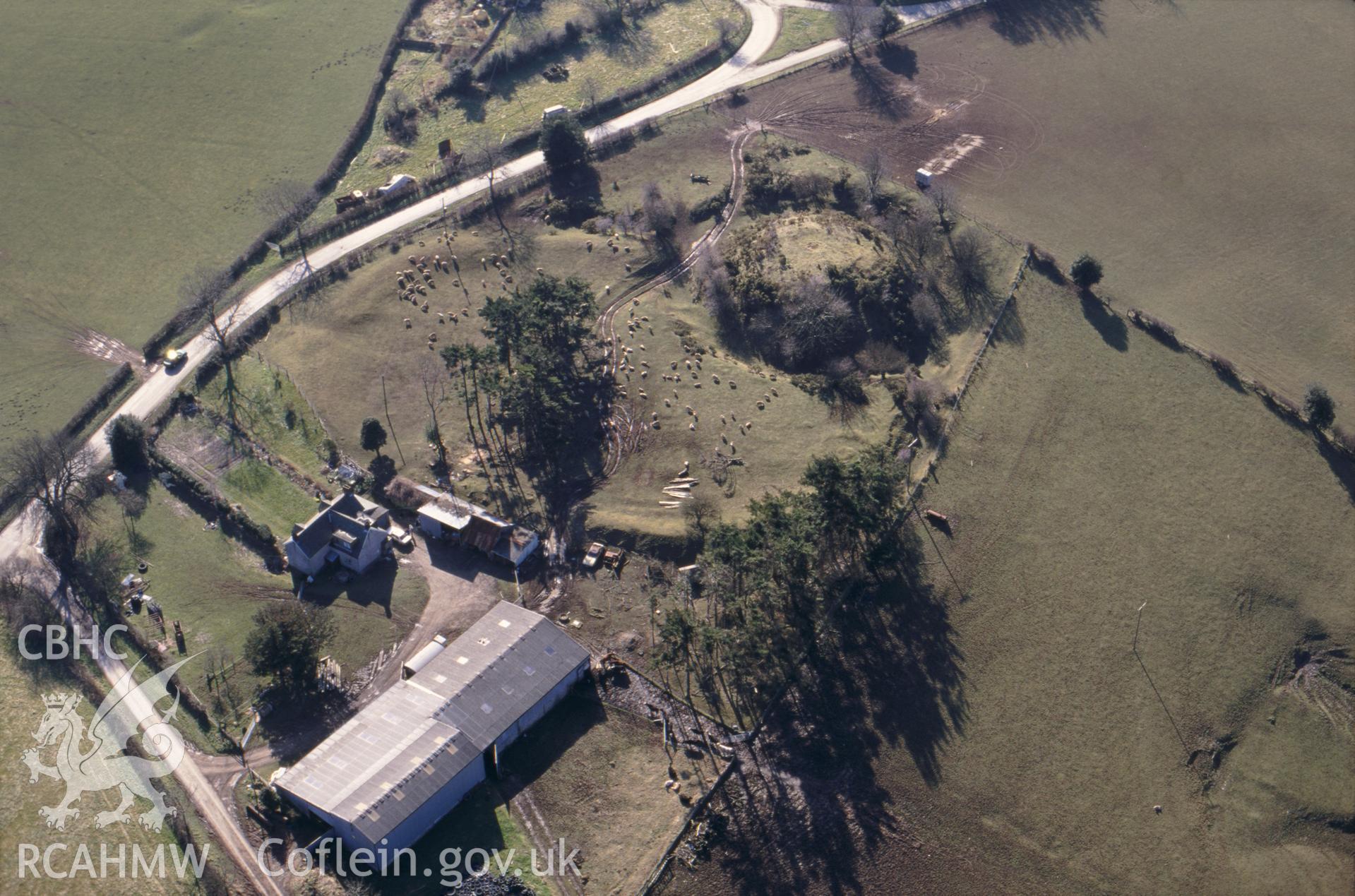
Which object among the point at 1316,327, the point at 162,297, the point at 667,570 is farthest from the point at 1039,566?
the point at 162,297

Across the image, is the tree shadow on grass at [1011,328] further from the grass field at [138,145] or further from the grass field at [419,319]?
the grass field at [138,145]

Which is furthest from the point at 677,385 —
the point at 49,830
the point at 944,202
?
the point at 49,830

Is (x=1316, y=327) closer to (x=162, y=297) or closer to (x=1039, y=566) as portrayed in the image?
(x=1039, y=566)

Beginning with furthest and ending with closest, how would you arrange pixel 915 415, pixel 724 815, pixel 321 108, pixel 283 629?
pixel 321 108
pixel 915 415
pixel 283 629
pixel 724 815

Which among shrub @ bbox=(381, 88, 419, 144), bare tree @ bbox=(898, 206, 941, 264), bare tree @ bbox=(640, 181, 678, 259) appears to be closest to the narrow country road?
shrub @ bbox=(381, 88, 419, 144)

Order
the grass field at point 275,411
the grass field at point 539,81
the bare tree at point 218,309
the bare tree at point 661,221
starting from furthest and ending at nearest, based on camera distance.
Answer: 1. the grass field at point 539,81
2. the bare tree at point 661,221
3. the bare tree at point 218,309
4. the grass field at point 275,411

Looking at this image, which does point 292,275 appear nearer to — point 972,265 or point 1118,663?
point 972,265

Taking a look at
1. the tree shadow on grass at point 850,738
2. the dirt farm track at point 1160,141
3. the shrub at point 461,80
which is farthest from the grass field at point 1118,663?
the shrub at point 461,80
